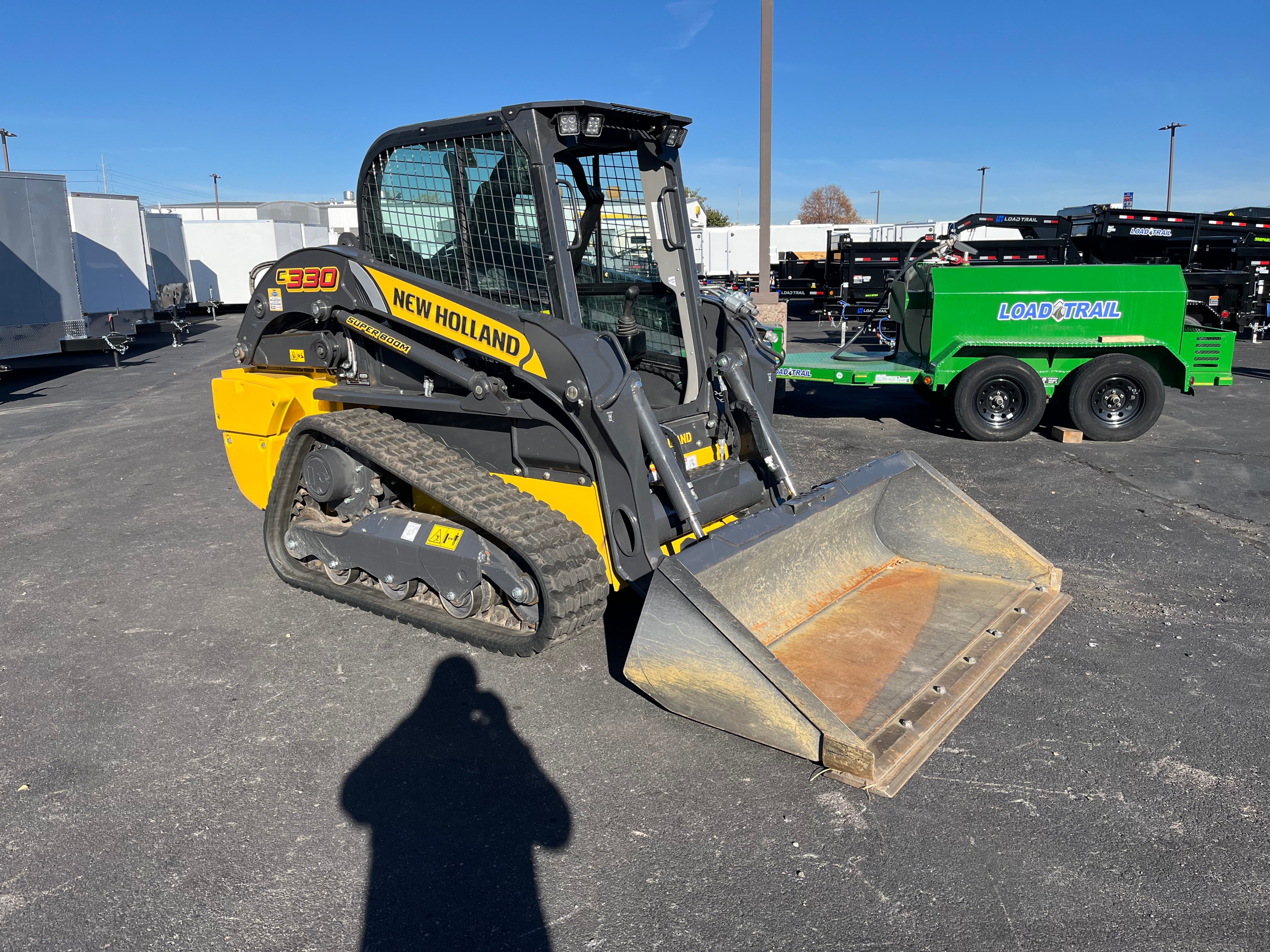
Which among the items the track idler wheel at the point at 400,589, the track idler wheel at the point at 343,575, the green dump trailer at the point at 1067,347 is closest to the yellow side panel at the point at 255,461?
the track idler wheel at the point at 343,575

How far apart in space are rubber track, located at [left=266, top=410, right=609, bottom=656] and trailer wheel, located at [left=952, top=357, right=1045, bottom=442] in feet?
19.5

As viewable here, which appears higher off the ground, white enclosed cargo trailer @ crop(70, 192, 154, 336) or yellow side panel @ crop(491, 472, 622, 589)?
white enclosed cargo trailer @ crop(70, 192, 154, 336)

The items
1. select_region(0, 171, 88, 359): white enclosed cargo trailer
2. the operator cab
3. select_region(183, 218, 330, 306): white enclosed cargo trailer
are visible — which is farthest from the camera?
select_region(183, 218, 330, 306): white enclosed cargo trailer

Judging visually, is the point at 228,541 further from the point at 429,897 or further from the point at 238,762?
the point at 429,897

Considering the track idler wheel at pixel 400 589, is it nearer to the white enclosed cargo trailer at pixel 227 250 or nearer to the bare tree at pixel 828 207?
the white enclosed cargo trailer at pixel 227 250

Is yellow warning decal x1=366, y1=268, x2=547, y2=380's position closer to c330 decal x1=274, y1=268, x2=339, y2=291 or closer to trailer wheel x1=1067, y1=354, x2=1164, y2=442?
c330 decal x1=274, y1=268, x2=339, y2=291

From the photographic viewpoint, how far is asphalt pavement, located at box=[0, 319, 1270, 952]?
260 cm

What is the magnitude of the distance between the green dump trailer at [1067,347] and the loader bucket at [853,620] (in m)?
4.75

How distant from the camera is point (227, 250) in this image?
86.5 ft

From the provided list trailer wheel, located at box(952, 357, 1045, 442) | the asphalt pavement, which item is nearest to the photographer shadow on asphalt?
the asphalt pavement

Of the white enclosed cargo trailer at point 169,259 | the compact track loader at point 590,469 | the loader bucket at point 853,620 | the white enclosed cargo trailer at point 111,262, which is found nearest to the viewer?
the loader bucket at point 853,620

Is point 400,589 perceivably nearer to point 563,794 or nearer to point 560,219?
point 563,794

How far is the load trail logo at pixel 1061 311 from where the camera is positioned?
898 centimetres

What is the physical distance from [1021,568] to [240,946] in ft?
12.8
